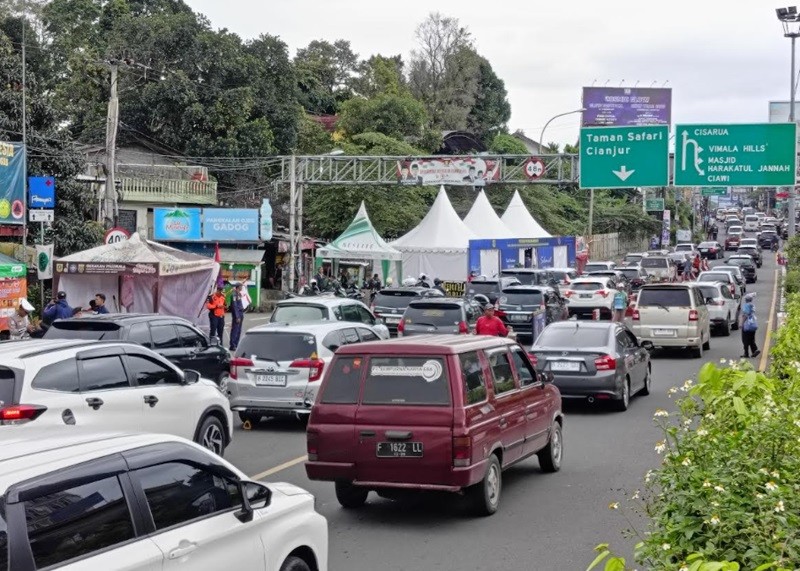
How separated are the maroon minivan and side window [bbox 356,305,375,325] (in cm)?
1161

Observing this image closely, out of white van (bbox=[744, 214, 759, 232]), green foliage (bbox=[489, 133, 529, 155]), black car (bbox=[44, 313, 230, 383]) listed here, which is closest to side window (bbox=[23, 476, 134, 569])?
black car (bbox=[44, 313, 230, 383])

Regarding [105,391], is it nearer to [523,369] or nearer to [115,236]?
[523,369]

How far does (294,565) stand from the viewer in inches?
252

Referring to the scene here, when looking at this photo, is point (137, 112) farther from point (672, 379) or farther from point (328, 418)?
point (328, 418)

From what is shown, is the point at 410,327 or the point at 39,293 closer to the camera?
the point at 410,327

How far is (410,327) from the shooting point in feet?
76.1

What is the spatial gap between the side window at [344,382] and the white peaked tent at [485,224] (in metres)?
34.8

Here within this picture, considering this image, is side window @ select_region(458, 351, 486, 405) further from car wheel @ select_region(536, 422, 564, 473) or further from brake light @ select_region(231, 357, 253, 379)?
brake light @ select_region(231, 357, 253, 379)

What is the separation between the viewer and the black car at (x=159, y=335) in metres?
14.5

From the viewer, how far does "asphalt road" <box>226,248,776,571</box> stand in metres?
8.76

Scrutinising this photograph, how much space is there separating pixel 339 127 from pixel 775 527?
205ft

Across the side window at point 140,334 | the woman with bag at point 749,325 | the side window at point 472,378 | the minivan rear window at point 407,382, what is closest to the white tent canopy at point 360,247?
the woman with bag at point 749,325

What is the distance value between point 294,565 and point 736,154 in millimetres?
28656

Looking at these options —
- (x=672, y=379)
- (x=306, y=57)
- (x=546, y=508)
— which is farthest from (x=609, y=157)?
(x=306, y=57)
